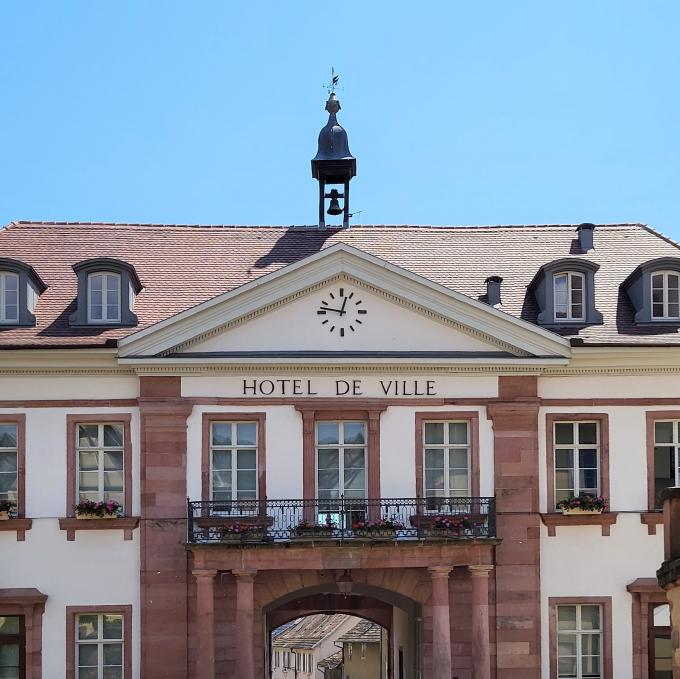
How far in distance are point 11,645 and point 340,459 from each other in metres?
7.80

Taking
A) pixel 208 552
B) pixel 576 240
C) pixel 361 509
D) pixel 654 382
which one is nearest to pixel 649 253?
pixel 576 240

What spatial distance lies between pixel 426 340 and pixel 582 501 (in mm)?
4693

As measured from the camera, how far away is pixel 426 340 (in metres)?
37.5

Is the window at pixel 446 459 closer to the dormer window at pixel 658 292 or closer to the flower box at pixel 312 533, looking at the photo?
the flower box at pixel 312 533

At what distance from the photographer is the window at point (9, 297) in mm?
38062

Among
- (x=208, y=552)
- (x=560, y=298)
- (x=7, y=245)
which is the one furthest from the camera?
(x=7, y=245)

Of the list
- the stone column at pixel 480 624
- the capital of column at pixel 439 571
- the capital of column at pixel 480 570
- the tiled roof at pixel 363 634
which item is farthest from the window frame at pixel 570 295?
the tiled roof at pixel 363 634

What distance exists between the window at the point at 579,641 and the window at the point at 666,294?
21.7 ft

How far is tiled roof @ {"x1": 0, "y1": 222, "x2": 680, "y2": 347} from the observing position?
38.8m

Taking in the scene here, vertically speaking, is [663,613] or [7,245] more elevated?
[7,245]

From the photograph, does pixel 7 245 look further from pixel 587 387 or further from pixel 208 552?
pixel 587 387

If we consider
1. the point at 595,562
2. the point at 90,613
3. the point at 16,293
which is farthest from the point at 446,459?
the point at 16,293

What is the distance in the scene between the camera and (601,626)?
122ft

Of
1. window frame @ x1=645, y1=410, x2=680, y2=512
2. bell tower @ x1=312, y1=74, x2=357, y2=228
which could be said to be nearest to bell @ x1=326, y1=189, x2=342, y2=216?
bell tower @ x1=312, y1=74, x2=357, y2=228
